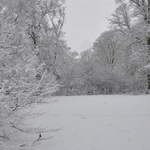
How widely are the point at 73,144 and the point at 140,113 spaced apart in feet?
9.70

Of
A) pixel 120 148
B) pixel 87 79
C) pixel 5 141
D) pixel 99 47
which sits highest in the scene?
pixel 99 47

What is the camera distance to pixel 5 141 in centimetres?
309

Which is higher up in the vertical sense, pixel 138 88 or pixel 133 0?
pixel 133 0

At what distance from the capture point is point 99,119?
5348 mm

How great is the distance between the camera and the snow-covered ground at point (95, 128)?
3619mm

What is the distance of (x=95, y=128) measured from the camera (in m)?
4.62

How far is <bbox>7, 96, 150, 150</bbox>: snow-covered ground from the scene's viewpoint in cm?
362

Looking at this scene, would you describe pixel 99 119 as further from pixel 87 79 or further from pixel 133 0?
pixel 87 79

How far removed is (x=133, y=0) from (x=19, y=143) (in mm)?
12051

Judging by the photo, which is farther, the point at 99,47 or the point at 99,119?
the point at 99,47

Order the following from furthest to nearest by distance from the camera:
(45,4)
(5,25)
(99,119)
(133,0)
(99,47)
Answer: (99,47)
(45,4)
(133,0)
(99,119)
(5,25)

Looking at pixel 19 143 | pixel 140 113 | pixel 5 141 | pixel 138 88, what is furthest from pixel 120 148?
pixel 138 88

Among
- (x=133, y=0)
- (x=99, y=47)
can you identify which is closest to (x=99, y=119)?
(x=133, y=0)

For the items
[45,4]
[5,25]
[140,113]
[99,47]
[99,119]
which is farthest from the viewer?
[99,47]
